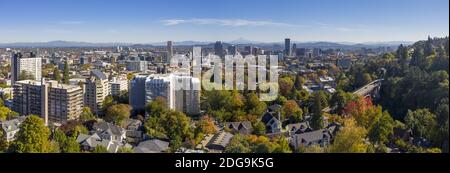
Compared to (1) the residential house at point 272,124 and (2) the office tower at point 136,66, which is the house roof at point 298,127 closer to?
(1) the residential house at point 272,124

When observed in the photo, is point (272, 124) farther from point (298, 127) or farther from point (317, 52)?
point (317, 52)

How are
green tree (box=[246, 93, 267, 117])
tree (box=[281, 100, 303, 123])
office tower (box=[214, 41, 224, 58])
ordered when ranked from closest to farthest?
1. tree (box=[281, 100, 303, 123])
2. green tree (box=[246, 93, 267, 117])
3. office tower (box=[214, 41, 224, 58])

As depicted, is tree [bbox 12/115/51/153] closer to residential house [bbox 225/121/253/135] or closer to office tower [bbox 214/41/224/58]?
residential house [bbox 225/121/253/135]

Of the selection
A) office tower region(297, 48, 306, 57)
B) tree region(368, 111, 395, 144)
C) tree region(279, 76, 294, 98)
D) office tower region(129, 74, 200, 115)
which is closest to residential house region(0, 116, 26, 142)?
office tower region(129, 74, 200, 115)

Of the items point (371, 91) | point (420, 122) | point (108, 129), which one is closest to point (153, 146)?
point (108, 129)
